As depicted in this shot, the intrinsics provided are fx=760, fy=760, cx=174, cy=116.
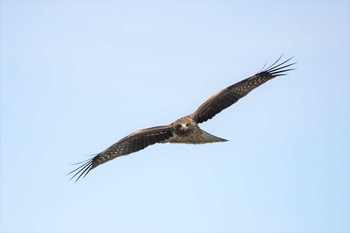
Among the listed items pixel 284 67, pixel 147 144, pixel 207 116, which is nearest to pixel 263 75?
pixel 284 67

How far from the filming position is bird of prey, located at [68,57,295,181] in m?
19.5

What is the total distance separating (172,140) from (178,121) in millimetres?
824

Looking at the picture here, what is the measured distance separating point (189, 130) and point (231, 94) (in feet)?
5.79

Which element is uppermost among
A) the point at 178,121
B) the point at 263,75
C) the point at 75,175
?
the point at 263,75

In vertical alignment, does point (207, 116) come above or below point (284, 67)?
below

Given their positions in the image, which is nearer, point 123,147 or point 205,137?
point 205,137

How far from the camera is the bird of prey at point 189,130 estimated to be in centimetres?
1952

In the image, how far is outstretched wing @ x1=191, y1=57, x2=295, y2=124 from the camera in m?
20.2

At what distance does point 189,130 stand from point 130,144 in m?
2.17

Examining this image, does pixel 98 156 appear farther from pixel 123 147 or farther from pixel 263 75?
pixel 263 75

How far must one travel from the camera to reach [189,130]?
19.4 metres

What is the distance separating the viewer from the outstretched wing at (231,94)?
66.3 ft

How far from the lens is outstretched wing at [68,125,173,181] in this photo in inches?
808

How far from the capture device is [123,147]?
68.4ft
